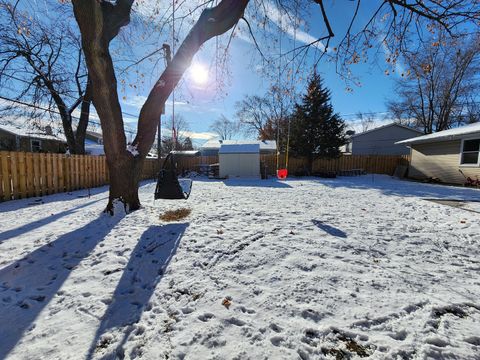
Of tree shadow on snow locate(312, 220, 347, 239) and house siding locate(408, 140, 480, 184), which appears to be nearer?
tree shadow on snow locate(312, 220, 347, 239)

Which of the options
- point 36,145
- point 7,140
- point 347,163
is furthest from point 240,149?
point 36,145

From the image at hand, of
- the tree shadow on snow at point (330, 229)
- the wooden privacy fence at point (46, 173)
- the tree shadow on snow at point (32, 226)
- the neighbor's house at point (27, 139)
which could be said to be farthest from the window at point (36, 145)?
the tree shadow on snow at point (330, 229)

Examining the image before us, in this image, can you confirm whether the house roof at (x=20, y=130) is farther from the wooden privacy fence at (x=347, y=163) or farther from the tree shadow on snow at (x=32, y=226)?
the wooden privacy fence at (x=347, y=163)

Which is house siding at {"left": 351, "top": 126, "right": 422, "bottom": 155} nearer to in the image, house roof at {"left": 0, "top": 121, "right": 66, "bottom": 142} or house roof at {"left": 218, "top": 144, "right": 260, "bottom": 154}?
house roof at {"left": 218, "top": 144, "right": 260, "bottom": 154}

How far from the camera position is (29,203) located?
6016 mm

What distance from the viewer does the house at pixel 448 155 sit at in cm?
1116

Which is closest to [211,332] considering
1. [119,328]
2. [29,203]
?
[119,328]

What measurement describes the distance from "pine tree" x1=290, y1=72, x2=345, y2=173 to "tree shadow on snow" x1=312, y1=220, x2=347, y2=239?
46.6 feet

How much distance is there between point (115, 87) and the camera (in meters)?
4.62

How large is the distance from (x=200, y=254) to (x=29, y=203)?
19.8 feet

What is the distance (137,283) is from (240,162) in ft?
45.6

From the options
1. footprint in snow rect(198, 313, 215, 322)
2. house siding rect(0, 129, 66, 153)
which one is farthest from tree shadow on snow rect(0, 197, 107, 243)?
house siding rect(0, 129, 66, 153)

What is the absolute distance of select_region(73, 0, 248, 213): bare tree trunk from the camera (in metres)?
4.34

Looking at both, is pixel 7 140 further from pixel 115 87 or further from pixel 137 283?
pixel 137 283
